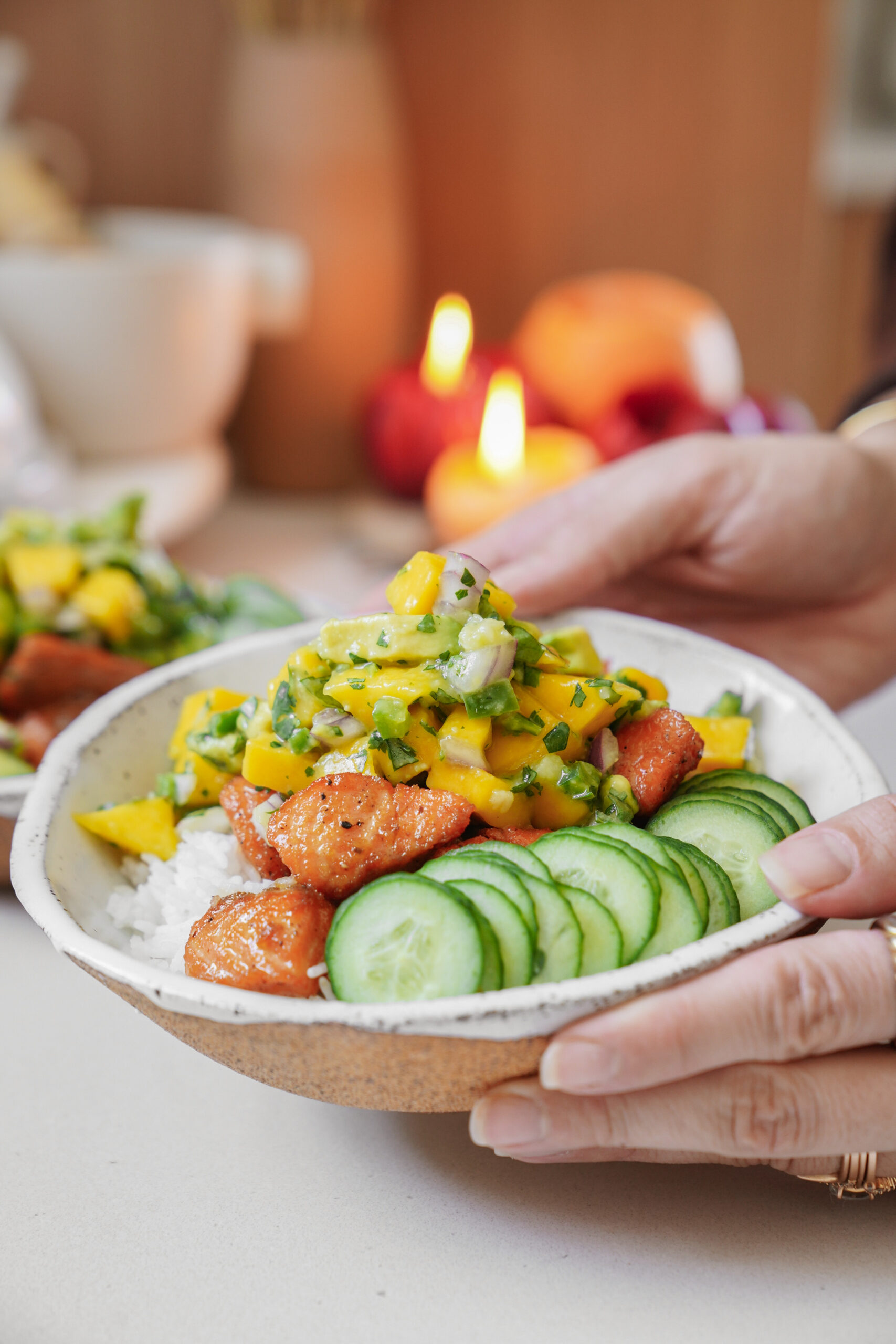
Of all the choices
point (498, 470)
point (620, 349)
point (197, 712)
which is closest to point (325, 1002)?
point (197, 712)

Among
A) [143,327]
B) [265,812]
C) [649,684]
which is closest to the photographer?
[265,812]

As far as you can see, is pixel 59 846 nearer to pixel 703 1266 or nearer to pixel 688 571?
pixel 703 1266

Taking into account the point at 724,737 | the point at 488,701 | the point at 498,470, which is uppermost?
the point at 488,701

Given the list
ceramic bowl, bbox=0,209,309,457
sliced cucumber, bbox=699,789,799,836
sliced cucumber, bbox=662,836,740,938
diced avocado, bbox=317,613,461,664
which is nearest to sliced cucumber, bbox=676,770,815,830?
sliced cucumber, bbox=699,789,799,836

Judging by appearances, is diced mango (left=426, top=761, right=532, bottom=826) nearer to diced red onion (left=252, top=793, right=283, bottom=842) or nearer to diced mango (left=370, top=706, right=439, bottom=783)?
diced mango (left=370, top=706, right=439, bottom=783)

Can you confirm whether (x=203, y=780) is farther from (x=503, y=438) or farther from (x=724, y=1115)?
(x=503, y=438)

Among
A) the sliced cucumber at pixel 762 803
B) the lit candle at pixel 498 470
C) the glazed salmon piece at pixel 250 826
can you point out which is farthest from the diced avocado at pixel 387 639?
the lit candle at pixel 498 470
